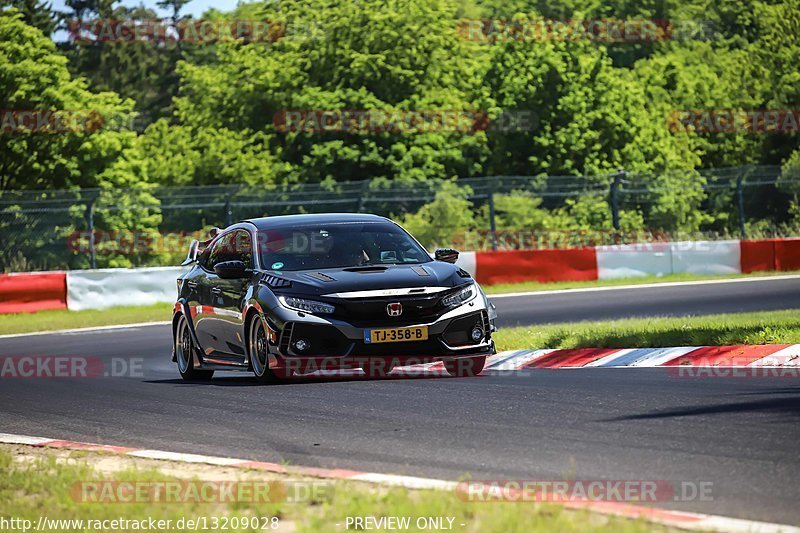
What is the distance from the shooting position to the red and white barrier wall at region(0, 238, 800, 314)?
26.6 meters

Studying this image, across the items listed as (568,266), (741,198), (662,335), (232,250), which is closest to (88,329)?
(568,266)

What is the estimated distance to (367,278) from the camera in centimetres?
1165

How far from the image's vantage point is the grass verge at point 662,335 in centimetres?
1313

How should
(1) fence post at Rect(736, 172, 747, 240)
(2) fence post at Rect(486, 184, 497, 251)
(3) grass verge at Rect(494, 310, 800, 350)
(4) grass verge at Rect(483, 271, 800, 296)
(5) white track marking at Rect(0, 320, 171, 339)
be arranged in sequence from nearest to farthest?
(3) grass verge at Rect(494, 310, 800, 350), (5) white track marking at Rect(0, 320, 171, 339), (4) grass verge at Rect(483, 271, 800, 296), (2) fence post at Rect(486, 184, 497, 251), (1) fence post at Rect(736, 172, 747, 240)

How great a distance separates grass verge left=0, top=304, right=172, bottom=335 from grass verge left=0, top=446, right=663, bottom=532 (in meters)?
16.3

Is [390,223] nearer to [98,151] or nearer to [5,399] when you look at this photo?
[5,399]

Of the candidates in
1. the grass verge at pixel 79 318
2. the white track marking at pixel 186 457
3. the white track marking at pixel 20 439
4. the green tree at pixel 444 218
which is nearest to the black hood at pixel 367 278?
the white track marking at pixel 20 439

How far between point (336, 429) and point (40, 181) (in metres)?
36.9

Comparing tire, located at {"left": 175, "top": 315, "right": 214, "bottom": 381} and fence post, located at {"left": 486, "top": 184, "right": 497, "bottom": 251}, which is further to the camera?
fence post, located at {"left": 486, "top": 184, "right": 497, "bottom": 251}

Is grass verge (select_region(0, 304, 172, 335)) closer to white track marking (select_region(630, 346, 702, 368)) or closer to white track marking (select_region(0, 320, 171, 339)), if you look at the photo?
white track marking (select_region(0, 320, 171, 339))

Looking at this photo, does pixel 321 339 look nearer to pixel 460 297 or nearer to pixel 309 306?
pixel 309 306

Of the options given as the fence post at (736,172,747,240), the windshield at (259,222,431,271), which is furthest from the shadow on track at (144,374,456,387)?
the fence post at (736,172,747,240)

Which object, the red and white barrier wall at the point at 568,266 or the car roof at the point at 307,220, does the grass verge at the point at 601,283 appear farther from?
the car roof at the point at 307,220

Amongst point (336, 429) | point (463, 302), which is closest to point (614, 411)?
point (336, 429)
